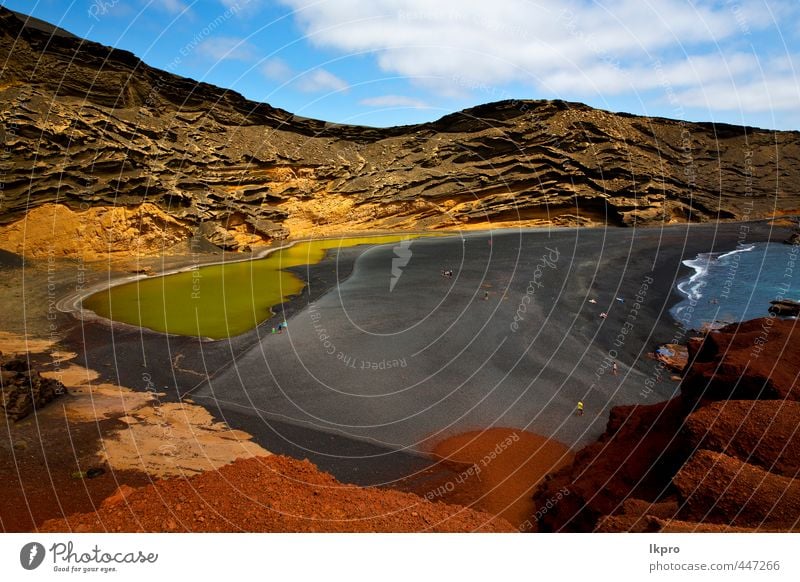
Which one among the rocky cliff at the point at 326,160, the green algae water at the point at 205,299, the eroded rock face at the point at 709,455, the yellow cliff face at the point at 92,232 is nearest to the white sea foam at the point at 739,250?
the rocky cliff at the point at 326,160

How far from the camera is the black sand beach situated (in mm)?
13547

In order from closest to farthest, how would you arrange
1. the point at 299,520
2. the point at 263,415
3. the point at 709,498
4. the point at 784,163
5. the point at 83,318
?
1. the point at 709,498
2. the point at 299,520
3. the point at 263,415
4. the point at 83,318
5. the point at 784,163

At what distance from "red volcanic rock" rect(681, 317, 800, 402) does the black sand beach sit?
5.62 meters

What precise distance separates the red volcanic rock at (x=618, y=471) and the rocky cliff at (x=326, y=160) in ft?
139

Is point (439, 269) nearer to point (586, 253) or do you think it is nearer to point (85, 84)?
point (586, 253)

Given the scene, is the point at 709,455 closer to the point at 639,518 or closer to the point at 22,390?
the point at 639,518

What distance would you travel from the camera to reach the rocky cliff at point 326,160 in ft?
121

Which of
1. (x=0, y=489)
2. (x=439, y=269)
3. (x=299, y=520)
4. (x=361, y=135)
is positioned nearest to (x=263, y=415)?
(x=0, y=489)

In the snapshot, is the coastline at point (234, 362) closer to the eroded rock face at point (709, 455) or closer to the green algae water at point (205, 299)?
the green algae water at point (205, 299)

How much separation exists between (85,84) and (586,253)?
5177cm

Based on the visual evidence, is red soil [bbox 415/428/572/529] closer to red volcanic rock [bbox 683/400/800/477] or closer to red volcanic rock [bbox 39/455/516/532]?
red volcanic rock [bbox 39/455/516/532]

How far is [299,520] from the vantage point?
20.9ft

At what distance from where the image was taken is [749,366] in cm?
723

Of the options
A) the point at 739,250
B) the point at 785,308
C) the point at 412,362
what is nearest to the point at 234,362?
the point at 412,362
